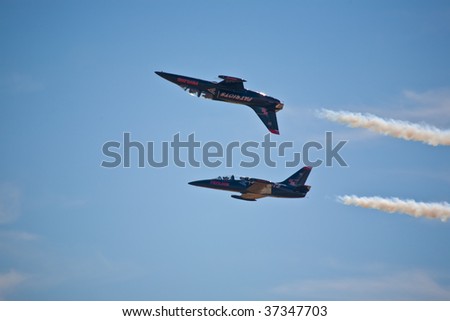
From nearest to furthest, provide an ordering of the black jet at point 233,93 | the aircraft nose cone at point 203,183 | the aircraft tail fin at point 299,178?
the black jet at point 233,93, the aircraft nose cone at point 203,183, the aircraft tail fin at point 299,178

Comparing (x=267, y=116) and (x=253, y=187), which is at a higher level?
(x=267, y=116)

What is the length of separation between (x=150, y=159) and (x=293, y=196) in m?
16.4

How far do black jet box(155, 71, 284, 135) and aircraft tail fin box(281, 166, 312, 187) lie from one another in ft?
19.7

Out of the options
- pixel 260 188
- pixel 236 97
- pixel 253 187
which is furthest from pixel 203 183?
pixel 236 97

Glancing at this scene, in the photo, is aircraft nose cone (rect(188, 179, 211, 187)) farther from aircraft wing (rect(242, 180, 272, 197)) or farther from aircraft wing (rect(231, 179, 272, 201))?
aircraft wing (rect(242, 180, 272, 197))

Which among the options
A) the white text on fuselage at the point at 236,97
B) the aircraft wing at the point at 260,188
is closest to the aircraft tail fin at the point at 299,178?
the aircraft wing at the point at 260,188

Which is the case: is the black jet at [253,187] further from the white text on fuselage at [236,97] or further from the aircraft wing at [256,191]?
the white text on fuselage at [236,97]

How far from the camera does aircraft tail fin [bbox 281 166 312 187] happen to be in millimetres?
106000

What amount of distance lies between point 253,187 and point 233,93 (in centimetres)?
984

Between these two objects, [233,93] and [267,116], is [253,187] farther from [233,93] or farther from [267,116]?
[233,93]

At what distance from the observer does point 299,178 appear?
107 m

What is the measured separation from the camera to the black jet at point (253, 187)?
101500 mm

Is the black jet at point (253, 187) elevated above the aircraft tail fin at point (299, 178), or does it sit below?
below

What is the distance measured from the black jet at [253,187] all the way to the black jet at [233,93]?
20.0 feet
